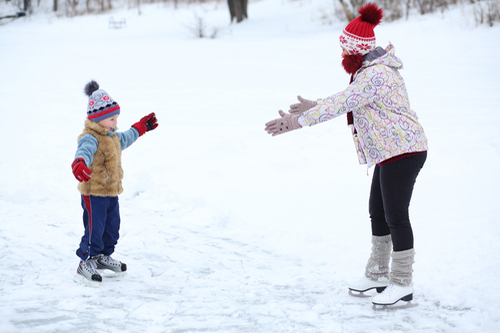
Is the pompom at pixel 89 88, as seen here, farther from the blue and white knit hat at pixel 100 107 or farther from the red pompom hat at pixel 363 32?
the red pompom hat at pixel 363 32

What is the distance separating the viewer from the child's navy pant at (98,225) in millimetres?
3398

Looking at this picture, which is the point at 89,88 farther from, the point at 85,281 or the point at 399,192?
the point at 399,192

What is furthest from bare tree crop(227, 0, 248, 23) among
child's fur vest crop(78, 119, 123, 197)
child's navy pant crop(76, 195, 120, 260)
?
child's navy pant crop(76, 195, 120, 260)

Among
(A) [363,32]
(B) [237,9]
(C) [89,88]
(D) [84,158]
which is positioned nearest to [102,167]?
(D) [84,158]

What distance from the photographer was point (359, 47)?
9.42ft

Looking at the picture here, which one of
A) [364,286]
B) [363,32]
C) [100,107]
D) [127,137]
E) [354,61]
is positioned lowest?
[364,286]

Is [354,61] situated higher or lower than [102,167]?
higher

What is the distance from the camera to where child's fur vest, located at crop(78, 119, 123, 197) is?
3365 millimetres

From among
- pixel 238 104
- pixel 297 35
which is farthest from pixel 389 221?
pixel 297 35

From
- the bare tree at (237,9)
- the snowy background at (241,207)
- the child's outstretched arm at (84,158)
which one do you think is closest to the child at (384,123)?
the snowy background at (241,207)

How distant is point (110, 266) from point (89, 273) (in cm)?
18

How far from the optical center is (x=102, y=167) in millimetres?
3396

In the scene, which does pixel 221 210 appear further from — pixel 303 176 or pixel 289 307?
pixel 289 307

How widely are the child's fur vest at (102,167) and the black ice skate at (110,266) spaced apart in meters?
0.51
